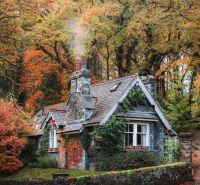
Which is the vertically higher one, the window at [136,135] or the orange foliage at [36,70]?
the orange foliage at [36,70]

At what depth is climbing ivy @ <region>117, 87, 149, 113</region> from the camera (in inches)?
1104

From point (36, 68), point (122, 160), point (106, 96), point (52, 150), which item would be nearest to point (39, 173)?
point (122, 160)

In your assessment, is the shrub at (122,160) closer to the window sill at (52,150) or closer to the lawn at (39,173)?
the lawn at (39,173)

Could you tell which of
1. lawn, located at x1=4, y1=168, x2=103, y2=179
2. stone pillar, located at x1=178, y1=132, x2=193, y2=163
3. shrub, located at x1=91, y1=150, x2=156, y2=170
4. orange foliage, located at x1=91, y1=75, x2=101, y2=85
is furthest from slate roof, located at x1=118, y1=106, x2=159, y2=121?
orange foliage, located at x1=91, y1=75, x2=101, y2=85

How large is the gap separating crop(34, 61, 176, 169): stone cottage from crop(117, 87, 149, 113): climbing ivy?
0.46 ft

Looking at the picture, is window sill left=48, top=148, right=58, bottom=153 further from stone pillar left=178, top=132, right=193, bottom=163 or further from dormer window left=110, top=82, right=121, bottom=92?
stone pillar left=178, top=132, right=193, bottom=163

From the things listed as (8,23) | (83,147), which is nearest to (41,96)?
(83,147)

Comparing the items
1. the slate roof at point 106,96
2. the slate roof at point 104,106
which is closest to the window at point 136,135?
the slate roof at point 104,106

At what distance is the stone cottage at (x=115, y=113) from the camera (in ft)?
92.2

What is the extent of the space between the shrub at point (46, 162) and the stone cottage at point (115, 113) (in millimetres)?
434

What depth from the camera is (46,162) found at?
98.2ft

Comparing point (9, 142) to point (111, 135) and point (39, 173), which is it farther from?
point (111, 135)

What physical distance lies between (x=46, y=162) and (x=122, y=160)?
5634mm

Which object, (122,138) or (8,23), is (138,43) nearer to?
(122,138)
